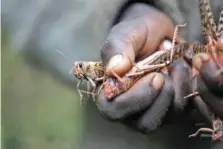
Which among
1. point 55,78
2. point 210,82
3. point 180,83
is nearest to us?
point 210,82

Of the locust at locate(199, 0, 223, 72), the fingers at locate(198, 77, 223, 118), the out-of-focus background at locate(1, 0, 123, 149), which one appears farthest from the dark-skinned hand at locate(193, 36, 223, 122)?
the out-of-focus background at locate(1, 0, 123, 149)

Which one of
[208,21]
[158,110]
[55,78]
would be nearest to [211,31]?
[208,21]

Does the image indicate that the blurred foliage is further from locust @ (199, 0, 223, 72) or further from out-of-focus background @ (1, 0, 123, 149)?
locust @ (199, 0, 223, 72)

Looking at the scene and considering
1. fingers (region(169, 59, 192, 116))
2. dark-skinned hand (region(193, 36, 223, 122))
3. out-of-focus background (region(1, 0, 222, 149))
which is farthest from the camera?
out-of-focus background (region(1, 0, 222, 149))

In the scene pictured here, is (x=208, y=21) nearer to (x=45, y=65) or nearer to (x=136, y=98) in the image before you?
(x=136, y=98)

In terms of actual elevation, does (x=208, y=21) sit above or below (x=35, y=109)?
above

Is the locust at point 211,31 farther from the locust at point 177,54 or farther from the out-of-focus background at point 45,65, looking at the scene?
the out-of-focus background at point 45,65

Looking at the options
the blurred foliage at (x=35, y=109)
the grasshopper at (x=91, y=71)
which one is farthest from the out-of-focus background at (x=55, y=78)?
the grasshopper at (x=91, y=71)
